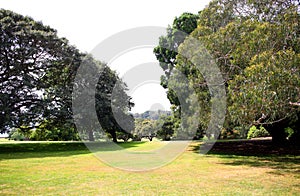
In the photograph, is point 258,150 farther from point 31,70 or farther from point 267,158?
point 31,70

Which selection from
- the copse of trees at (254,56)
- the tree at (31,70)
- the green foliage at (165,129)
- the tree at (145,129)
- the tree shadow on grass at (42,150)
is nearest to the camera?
the copse of trees at (254,56)

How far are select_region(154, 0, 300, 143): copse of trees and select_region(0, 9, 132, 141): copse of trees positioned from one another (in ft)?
40.2

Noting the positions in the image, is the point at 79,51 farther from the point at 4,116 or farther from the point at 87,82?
the point at 4,116

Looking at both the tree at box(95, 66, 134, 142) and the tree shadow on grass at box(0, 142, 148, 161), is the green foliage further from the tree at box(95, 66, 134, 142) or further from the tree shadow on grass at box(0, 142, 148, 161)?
the tree shadow on grass at box(0, 142, 148, 161)

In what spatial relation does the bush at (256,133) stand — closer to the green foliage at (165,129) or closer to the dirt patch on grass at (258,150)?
the green foliage at (165,129)

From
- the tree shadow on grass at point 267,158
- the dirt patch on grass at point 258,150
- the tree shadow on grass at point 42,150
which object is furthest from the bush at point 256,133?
the tree shadow on grass at point 42,150

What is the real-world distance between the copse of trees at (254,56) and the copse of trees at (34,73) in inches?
482

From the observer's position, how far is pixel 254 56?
9234mm

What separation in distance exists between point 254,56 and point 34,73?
19398 millimetres

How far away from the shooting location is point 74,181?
8188mm

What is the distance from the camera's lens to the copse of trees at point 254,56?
833cm

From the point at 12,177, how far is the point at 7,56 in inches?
605

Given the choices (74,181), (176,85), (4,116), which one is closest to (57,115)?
(4,116)

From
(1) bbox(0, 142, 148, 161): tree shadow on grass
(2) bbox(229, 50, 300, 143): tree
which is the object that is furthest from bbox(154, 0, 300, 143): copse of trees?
(1) bbox(0, 142, 148, 161): tree shadow on grass
